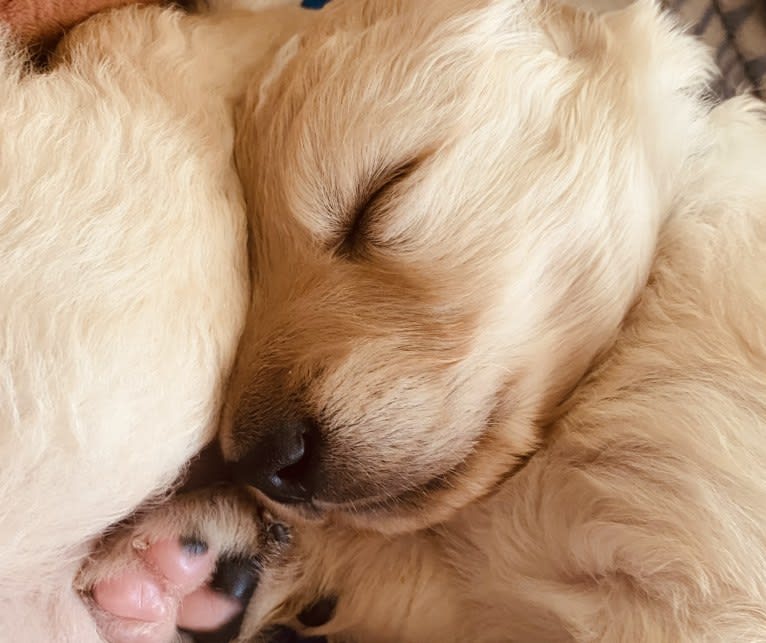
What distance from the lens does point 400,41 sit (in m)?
1.08

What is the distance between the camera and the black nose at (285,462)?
2.97ft

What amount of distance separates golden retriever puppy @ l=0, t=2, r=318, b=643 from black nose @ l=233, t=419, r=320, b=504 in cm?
8

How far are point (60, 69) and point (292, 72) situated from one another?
0.28 meters

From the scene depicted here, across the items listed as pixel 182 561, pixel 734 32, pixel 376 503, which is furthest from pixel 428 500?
pixel 734 32

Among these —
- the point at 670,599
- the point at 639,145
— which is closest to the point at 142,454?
the point at 670,599

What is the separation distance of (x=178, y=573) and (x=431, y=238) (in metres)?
0.46

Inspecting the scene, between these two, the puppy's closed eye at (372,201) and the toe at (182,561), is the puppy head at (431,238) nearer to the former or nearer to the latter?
the puppy's closed eye at (372,201)

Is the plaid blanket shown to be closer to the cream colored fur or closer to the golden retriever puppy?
the cream colored fur

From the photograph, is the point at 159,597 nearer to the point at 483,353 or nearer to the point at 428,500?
the point at 428,500

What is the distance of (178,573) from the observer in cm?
93

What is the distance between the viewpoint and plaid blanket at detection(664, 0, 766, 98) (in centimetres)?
162

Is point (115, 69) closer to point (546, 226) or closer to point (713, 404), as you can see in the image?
point (546, 226)

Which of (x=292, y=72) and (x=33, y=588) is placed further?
(x=292, y=72)

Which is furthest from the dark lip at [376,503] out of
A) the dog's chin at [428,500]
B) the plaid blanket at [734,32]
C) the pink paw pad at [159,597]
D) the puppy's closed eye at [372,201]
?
the plaid blanket at [734,32]
